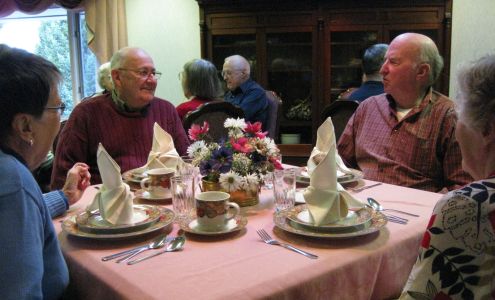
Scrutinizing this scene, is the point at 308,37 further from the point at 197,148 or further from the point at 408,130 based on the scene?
the point at 197,148

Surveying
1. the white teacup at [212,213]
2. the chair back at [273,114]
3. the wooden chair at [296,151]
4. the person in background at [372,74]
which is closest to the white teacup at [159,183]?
the white teacup at [212,213]

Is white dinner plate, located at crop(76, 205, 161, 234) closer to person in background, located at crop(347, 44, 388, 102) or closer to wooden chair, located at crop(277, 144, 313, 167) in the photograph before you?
person in background, located at crop(347, 44, 388, 102)

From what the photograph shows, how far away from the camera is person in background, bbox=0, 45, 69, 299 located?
3.05 feet

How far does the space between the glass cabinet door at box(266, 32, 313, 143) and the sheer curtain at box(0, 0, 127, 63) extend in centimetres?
156

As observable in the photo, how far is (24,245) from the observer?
37.0 inches

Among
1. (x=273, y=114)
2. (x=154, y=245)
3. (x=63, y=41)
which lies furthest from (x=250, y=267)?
(x=63, y=41)

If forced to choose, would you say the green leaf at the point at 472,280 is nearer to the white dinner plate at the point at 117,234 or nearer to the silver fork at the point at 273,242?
the silver fork at the point at 273,242

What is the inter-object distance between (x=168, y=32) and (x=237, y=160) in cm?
376

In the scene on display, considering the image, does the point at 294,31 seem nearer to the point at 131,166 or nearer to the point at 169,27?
the point at 169,27

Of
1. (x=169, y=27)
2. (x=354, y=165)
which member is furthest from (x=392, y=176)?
(x=169, y=27)

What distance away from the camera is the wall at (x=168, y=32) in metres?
4.89

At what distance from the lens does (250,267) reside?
1.09 metres

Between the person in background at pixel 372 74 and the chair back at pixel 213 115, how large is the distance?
2.97 feet

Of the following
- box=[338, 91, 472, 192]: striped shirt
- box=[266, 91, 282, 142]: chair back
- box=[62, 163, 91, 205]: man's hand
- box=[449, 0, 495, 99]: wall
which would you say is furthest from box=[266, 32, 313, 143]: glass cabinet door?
box=[62, 163, 91, 205]: man's hand
